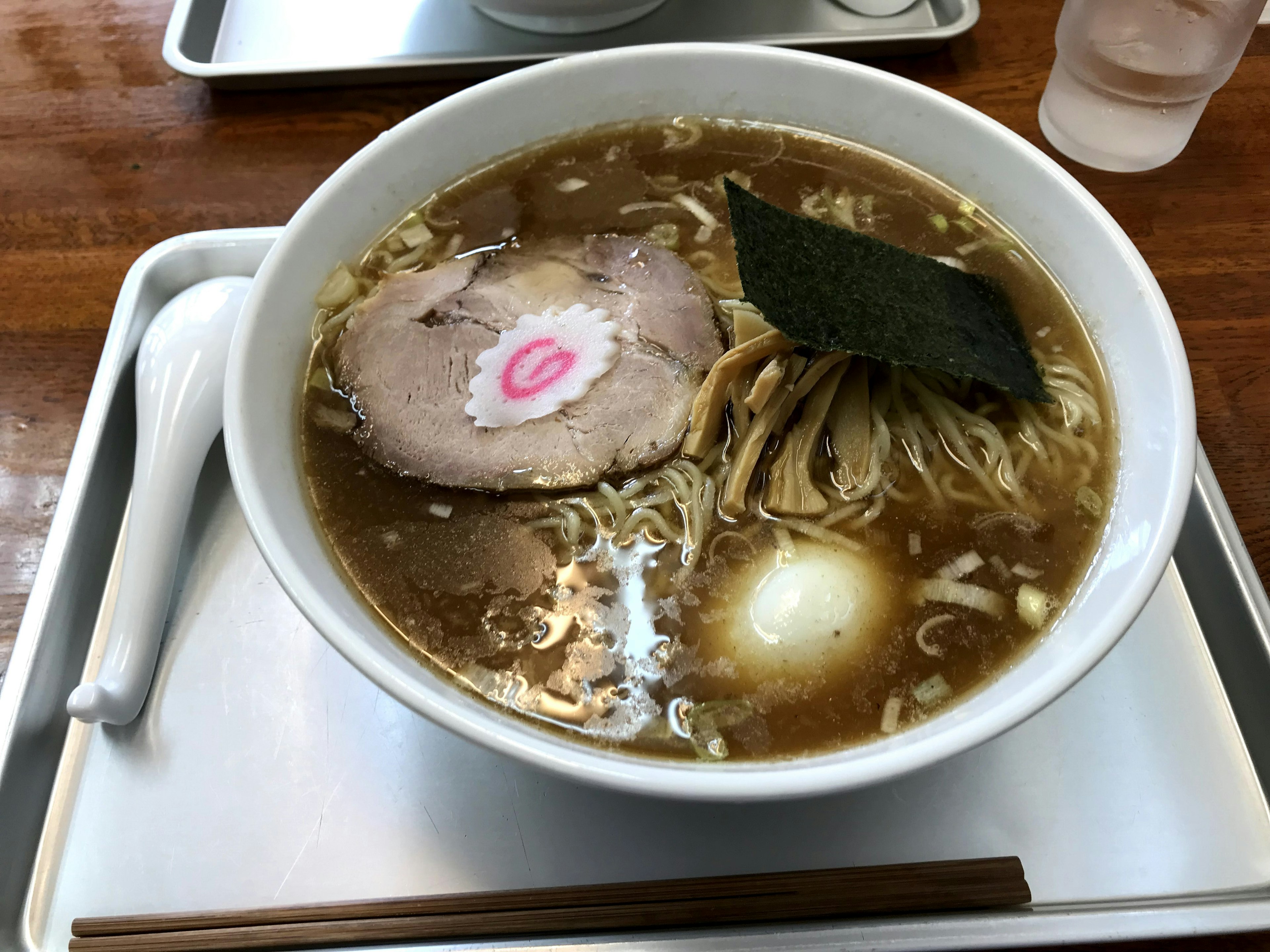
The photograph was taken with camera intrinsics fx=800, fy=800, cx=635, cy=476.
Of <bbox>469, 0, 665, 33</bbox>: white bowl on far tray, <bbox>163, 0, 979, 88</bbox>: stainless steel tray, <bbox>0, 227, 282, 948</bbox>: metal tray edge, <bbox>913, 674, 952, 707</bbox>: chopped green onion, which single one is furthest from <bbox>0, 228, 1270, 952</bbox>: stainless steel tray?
<bbox>469, 0, 665, 33</bbox>: white bowl on far tray

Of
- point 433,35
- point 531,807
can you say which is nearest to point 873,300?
point 531,807

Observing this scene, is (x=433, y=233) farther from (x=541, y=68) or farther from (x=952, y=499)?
(x=952, y=499)

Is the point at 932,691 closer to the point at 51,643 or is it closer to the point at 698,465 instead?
the point at 698,465

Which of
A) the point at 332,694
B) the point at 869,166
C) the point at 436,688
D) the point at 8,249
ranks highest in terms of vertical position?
the point at 869,166

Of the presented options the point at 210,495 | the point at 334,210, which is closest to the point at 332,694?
the point at 210,495

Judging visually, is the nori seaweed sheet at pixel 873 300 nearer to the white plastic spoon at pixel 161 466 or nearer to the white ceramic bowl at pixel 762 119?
the white ceramic bowl at pixel 762 119

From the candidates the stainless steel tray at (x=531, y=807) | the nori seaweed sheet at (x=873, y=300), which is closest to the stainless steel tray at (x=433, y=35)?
the nori seaweed sheet at (x=873, y=300)
